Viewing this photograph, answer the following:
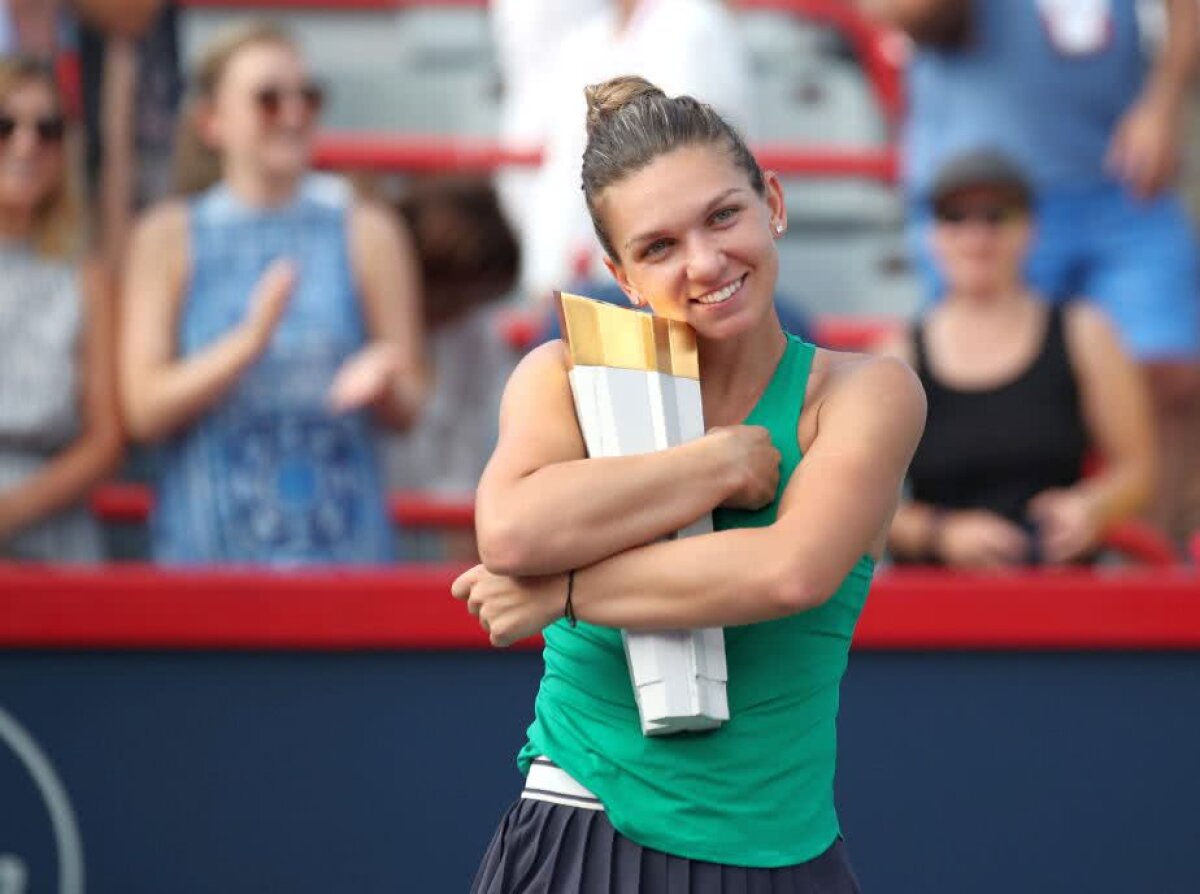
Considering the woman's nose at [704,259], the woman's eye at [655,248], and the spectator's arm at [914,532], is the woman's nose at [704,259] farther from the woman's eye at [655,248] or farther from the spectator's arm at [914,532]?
the spectator's arm at [914,532]

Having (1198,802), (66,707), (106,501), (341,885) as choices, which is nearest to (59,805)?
(66,707)

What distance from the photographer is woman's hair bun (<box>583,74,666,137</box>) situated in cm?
211

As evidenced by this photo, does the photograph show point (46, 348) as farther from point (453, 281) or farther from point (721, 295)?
point (721, 295)

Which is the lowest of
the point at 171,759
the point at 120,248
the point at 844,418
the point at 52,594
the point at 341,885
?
the point at 341,885

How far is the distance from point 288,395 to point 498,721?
3.09ft

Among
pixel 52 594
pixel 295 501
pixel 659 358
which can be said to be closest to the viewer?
pixel 659 358

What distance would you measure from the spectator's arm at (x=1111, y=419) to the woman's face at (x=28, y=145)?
2054 mm

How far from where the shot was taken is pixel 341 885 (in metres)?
3.35

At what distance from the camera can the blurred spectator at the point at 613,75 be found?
457cm

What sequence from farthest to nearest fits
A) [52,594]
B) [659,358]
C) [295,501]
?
1. [295,501]
2. [52,594]
3. [659,358]

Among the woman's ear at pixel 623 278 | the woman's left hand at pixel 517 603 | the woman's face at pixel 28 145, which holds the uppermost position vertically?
the woman's face at pixel 28 145

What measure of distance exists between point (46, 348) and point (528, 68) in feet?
5.65

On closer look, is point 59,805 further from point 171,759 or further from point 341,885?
point 341,885

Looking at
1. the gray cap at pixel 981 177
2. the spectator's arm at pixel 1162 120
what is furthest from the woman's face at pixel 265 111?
the spectator's arm at pixel 1162 120
